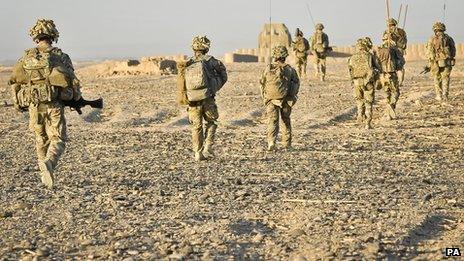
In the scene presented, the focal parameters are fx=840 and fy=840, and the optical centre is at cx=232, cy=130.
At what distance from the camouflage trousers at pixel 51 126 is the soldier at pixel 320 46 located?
1811 cm

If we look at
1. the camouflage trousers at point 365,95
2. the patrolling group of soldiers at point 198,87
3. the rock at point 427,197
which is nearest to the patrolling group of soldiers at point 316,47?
the patrolling group of soldiers at point 198,87

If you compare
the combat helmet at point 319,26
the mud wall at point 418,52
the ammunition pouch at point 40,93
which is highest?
the combat helmet at point 319,26

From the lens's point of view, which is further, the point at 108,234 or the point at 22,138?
the point at 22,138

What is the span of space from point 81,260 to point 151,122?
11568 mm

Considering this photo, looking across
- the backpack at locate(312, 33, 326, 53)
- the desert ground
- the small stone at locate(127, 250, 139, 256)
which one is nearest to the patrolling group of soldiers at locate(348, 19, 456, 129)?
the desert ground

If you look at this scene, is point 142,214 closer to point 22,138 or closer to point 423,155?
point 423,155

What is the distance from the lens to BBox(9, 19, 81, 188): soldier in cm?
866

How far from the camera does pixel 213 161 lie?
35.7 ft

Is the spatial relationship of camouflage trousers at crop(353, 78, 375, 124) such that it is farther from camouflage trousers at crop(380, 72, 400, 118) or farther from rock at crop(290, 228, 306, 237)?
rock at crop(290, 228, 306, 237)

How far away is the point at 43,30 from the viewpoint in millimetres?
8758

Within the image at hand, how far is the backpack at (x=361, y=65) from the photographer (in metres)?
14.2

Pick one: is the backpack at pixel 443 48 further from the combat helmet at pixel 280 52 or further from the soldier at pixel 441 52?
the combat helmet at pixel 280 52

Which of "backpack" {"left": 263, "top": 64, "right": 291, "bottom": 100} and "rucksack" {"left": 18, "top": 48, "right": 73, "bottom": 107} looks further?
"backpack" {"left": 263, "top": 64, "right": 291, "bottom": 100}

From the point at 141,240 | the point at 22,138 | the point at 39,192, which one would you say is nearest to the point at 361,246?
the point at 141,240
